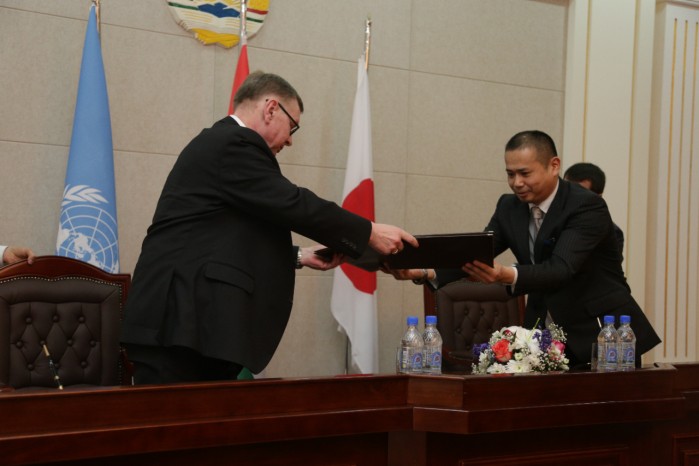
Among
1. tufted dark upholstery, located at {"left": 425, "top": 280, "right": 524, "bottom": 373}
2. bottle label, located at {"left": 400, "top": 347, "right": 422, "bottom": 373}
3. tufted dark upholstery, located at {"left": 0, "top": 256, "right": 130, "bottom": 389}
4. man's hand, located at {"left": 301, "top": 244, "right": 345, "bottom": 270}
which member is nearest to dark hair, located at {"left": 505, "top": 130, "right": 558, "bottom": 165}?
man's hand, located at {"left": 301, "top": 244, "right": 345, "bottom": 270}

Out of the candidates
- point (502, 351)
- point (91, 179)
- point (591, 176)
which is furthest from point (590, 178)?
point (91, 179)

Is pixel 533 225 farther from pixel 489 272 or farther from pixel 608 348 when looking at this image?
pixel 608 348

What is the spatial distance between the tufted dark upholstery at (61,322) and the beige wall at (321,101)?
3.64ft

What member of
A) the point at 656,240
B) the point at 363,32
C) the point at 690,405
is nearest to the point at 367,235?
the point at 690,405

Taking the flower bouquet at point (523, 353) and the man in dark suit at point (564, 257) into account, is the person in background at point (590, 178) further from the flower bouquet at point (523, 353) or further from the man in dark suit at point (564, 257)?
the flower bouquet at point (523, 353)

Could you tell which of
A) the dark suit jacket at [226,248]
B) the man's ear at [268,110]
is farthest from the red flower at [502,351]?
the man's ear at [268,110]

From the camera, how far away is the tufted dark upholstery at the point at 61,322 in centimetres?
305

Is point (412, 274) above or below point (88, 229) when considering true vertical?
below

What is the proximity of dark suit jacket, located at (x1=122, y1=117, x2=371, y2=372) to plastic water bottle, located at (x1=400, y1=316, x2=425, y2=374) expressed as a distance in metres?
0.30

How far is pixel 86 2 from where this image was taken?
4.25 m

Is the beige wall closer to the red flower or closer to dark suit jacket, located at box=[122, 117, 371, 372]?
dark suit jacket, located at box=[122, 117, 371, 372]

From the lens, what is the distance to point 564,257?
9.66 feet

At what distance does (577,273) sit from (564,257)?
6.5 inches

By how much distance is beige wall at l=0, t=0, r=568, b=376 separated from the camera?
13.7 ft
